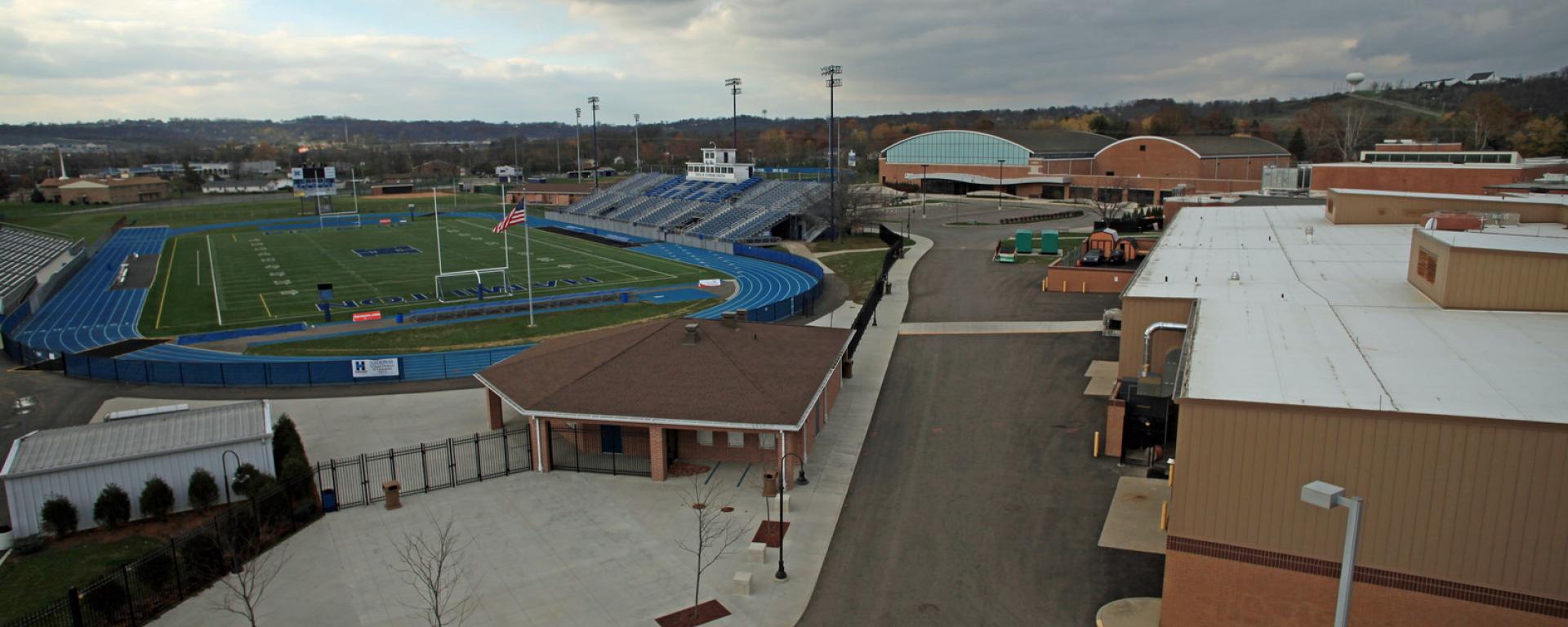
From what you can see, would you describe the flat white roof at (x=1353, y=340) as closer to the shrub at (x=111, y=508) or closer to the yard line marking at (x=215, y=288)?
the shrub at (x=111, y=508)

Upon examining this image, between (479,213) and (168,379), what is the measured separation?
255 feet

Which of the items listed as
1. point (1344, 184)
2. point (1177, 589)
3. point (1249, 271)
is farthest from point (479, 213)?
point (1177, 589)

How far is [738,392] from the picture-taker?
25188 millimetres

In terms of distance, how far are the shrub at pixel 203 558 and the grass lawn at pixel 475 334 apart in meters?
21.1

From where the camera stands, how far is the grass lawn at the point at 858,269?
5288 centimetres

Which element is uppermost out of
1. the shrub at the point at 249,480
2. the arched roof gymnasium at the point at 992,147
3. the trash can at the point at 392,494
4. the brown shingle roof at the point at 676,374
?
the arched roof gymnasium at the point at 992,147

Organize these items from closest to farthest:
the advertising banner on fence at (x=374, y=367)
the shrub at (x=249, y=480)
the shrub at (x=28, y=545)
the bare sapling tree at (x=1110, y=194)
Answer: the shrub at (x=28, y=545)
the shrub at (x=249, y=480)
the advertising banner on fence at (x=374, y=367)
the bare sapling tree at (x=1110, y=194)

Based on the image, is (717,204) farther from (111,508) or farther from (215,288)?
(111,508)

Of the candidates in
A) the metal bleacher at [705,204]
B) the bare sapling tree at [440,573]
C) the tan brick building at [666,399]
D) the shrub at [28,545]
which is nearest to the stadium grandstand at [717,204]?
the metal bleacher at [705,204]

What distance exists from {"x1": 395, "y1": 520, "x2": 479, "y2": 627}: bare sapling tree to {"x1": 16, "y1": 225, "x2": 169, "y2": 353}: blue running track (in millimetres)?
33188

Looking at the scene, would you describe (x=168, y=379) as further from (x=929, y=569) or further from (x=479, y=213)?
(x=479, y=213)

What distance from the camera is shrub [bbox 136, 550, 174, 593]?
708 inches

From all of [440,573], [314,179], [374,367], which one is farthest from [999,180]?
[440,573]

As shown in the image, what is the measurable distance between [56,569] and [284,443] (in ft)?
19.6
